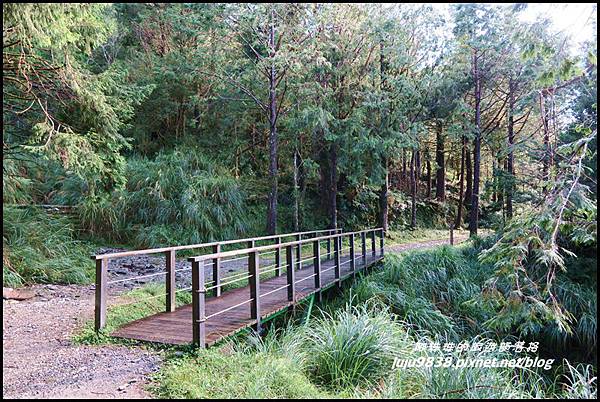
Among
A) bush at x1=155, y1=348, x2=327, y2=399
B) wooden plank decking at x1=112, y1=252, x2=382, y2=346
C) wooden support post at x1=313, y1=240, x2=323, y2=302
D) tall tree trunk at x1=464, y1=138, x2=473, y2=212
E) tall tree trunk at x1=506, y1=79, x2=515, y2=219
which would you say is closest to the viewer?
bush at x1=155, y1=348, x2=327, y2=399

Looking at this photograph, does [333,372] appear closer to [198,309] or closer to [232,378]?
[232,378]

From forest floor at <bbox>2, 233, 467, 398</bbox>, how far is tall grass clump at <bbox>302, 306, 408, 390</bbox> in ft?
4.74

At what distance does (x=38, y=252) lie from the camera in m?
7.12

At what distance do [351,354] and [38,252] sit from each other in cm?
616

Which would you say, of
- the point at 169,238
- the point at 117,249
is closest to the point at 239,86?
the point at 169,238

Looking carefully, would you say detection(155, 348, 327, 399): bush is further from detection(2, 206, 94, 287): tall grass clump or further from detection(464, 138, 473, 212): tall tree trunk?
detection(464, 138, 473, 212): tall tree trunk

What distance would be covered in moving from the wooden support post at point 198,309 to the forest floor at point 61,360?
14.5 inches

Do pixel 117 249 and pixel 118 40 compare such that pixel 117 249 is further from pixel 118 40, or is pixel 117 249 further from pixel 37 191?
pixel 118 40

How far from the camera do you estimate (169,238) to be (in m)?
9.75

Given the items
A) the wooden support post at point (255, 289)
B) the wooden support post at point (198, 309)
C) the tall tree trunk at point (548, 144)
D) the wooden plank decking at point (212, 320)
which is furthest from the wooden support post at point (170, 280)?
the tall tree trunk at point (548, 144)

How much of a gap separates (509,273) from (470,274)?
5.64m

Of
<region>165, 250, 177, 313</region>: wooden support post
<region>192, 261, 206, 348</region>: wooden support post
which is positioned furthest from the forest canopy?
<region>192, 261, 206, 348</region>: wooden support post

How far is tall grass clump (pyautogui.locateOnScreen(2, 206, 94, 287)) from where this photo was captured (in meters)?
6.47

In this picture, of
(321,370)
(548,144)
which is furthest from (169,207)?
(548,144)
